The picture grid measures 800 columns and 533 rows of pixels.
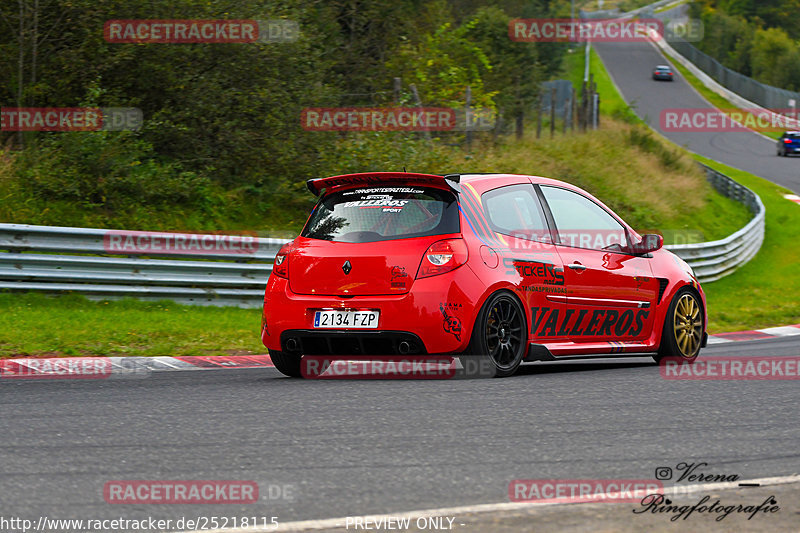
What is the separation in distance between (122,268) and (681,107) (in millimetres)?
63605

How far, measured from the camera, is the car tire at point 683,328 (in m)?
9.39

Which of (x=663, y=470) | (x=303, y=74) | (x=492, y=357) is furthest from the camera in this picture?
(x=303, y=74)

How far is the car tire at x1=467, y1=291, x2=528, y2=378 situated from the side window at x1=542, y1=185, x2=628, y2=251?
0.99 m

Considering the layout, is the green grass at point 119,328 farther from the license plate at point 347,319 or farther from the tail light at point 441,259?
the tail light at point 441,259

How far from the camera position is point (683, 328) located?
31.4ft

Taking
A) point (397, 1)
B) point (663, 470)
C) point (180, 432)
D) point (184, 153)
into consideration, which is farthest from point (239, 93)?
point (663, 470)

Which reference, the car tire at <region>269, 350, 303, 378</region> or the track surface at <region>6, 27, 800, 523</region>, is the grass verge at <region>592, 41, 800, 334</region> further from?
the track surface at <region>6, 27, 800, 523</region>

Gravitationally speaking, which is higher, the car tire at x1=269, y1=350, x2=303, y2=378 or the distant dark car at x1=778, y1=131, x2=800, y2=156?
the car tire at x1=269, y1=350, x2=303, y2=378

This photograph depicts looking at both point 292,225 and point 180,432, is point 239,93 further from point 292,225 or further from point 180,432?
point 180,432

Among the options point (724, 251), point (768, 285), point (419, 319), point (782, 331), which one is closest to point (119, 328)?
point (419, 319)

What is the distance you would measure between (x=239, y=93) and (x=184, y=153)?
1.36 m

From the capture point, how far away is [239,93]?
17891 millimetres

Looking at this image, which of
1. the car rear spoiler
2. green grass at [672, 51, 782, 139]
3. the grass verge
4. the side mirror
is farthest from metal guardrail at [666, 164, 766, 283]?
green grass at [672, 51, 782, 139]

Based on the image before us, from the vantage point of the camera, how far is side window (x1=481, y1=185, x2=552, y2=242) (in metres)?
8.04
